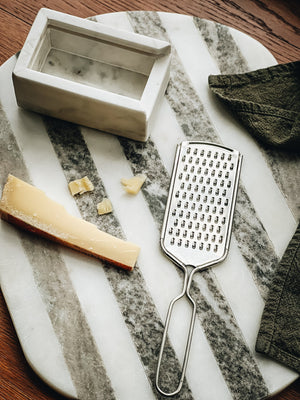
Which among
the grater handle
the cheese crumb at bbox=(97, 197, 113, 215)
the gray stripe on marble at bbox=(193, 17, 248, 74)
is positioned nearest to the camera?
the grater handle

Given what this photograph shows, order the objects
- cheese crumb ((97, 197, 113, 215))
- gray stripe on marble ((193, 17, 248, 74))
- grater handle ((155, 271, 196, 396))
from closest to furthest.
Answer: grater handle ((155, 271, 196, 396)) → cheese crumb ((97, 197, 113, 215)) → gray stripe on marble ((193, 17, 248, 74))

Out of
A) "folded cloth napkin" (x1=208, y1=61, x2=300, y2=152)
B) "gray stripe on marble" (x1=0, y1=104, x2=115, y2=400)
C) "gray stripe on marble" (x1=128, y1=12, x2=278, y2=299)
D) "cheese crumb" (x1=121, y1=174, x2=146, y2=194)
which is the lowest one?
"gray stripe on marble" (x1=0, y1=104, x2=115, y2=400)

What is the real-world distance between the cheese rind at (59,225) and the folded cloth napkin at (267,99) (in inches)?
13.1

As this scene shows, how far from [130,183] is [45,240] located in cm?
18

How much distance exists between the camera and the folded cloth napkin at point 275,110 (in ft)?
3.13

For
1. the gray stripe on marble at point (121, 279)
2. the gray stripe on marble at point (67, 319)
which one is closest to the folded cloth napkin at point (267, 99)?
the gray stripe on marble at point (121, 279)

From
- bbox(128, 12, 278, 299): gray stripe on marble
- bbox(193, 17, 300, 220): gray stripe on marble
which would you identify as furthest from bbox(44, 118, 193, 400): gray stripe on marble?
bbox(193, 17, 300, 220): gray stripe on marble

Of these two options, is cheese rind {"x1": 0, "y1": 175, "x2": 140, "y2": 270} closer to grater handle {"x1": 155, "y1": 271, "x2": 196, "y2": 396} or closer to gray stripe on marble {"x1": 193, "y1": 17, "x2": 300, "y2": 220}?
grater handle {"x1": 155, "y1": 271, "x2": 196, "y2": 396}

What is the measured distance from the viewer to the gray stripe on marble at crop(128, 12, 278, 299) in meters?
0.98

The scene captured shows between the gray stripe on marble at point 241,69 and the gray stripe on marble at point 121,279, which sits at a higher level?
the gray stripe on marble at point 241,69

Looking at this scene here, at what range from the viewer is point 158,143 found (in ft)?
3.47

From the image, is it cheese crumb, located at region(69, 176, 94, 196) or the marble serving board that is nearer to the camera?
the marble serving board

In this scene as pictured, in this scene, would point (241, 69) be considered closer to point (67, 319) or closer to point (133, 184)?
point (133, 184)

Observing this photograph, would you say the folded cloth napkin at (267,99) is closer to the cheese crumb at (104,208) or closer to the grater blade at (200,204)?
the grater blade at (200,204)
